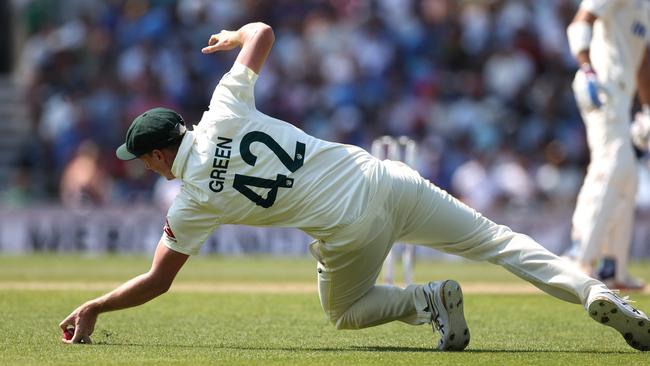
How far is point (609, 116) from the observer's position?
980cm

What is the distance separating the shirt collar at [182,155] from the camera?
6.16 metres

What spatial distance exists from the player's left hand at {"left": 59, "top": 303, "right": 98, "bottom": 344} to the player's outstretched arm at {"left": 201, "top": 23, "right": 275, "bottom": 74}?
1582 mm

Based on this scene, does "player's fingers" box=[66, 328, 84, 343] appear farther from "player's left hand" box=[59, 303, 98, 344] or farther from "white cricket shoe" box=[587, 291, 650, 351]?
"white cricket shoe" box=[587, 291, 650, 351]

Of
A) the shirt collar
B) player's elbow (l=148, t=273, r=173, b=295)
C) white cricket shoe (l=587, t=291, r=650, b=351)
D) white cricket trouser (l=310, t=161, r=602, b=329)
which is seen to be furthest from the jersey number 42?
white cricket shoe (l=587, t=291, r=650, b=351)

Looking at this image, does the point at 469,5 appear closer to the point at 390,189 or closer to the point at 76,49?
the point at 76,49

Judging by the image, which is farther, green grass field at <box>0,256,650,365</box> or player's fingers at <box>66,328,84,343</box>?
player's fingers at <box>66,328,84,343</box>

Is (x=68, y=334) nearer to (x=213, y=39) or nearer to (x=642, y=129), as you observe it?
(x=213, y=39)

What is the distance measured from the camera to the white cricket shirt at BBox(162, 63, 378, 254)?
6.12 metres

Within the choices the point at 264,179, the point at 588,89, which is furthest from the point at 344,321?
the point at 588,89

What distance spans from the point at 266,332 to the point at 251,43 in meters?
1.96

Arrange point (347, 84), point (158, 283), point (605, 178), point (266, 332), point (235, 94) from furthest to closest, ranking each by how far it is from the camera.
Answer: point (347, 84) → point (605, 178) → point (266, 332) → point (158, 283) → point (235, 94)

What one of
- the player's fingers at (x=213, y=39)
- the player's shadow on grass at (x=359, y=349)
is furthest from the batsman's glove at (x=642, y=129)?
the player's fingers at (x=213, y=39)

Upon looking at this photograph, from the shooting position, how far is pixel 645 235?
1662cm

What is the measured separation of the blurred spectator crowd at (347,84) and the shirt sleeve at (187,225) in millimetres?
12314
